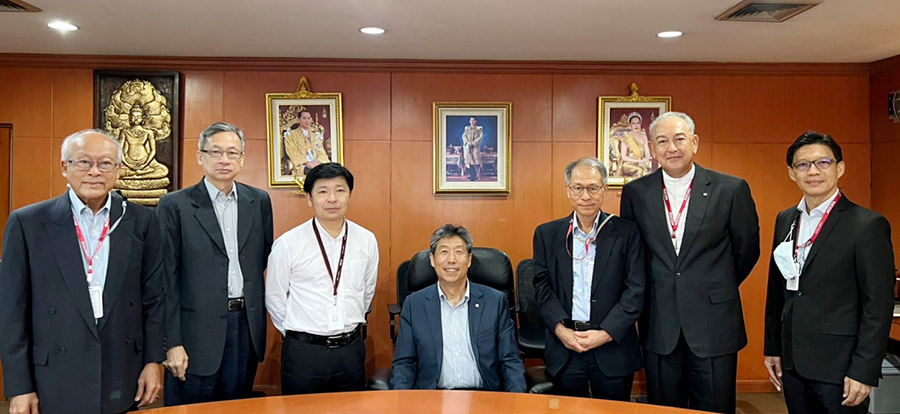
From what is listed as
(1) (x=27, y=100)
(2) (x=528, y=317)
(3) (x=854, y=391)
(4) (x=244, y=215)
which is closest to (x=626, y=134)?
(2) (x=528, y=317)

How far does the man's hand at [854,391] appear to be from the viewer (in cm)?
252

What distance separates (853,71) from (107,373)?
571 cm

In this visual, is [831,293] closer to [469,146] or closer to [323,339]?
[323,339]

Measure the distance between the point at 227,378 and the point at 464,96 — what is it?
9.72 feet

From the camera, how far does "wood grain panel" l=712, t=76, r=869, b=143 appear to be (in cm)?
521

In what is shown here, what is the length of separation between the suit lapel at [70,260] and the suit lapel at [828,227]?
113 inches

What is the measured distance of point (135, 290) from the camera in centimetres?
246

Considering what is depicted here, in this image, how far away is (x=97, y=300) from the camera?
2.34 metres

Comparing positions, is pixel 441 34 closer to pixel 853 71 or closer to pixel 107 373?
pixel 107 373

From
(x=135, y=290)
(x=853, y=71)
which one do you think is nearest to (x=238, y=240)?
(x=135, y=290)

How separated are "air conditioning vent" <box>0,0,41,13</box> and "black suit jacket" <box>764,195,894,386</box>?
4277mm

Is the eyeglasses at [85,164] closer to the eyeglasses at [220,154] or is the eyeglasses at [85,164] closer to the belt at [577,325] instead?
the eyeglasses at [220,154]

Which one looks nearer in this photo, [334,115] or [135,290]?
[135,290]

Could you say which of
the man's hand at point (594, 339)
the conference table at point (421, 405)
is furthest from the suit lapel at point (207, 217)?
the man's hand at point (594, 339)
